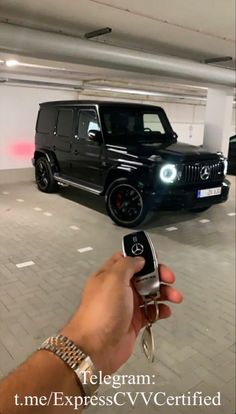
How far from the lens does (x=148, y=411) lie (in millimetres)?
1789

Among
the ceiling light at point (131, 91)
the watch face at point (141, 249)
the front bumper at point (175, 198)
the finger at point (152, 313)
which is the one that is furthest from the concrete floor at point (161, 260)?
the ceiling light at point (131, 91)

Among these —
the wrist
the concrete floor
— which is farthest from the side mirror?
the wrist

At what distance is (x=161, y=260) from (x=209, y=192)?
1621mm

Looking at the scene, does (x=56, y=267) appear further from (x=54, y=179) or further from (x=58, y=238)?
(x=54, y=179)

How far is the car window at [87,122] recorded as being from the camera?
5213 mm

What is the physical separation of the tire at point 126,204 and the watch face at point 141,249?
353cm

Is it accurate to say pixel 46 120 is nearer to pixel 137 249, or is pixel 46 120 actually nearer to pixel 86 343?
pixel 137 249

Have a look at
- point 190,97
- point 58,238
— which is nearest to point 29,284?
point 58,238

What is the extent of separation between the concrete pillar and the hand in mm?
6648

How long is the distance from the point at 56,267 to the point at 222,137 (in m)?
5.09

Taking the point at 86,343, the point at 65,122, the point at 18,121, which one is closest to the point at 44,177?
the point at 65,122

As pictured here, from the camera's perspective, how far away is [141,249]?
1.02 meters

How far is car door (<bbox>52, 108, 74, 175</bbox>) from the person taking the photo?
5773mm

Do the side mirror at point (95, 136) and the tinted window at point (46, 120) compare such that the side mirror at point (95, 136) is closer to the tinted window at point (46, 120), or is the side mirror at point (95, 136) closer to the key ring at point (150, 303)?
the tinted window at point (46, 120)
